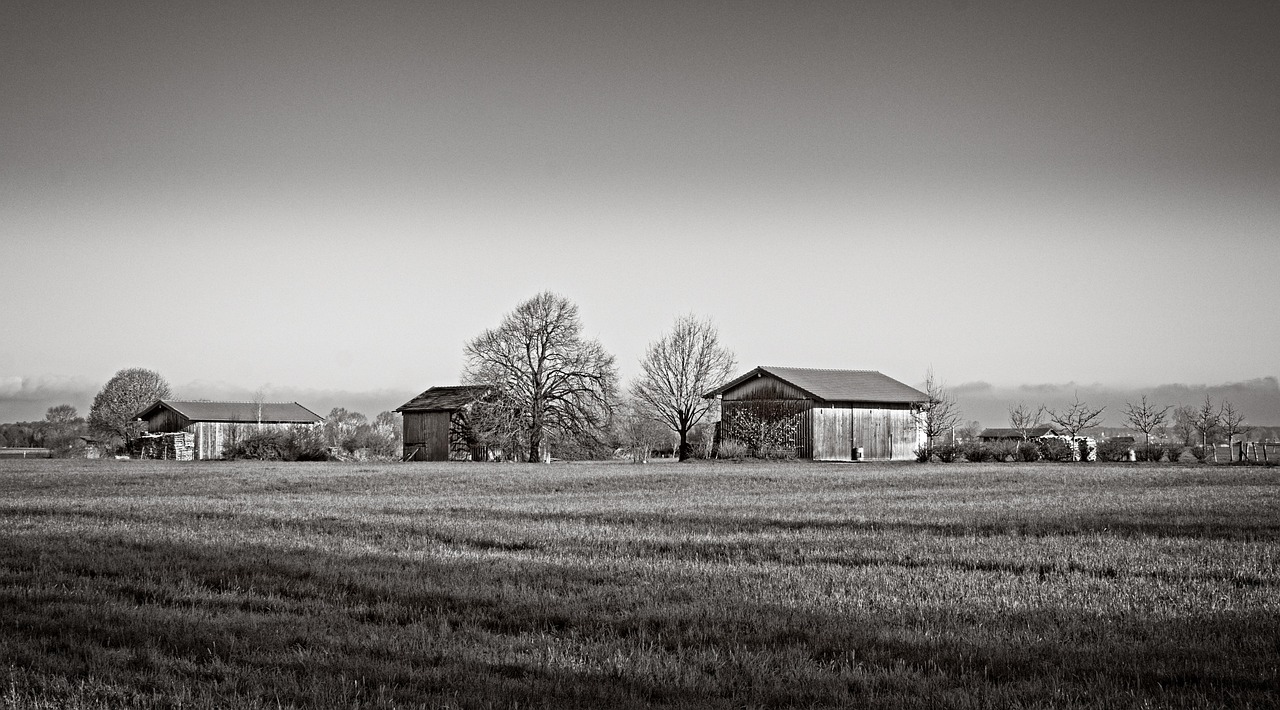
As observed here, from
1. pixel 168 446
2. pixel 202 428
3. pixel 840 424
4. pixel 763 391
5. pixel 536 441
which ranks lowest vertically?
pixel 168 446

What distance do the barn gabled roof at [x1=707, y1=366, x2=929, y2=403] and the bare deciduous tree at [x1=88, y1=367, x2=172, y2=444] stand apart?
71.8 meters

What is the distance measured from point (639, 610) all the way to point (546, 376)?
193 feet

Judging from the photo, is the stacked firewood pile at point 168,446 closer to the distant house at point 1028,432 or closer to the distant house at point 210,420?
the distant house at point 210,420

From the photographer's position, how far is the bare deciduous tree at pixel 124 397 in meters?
109

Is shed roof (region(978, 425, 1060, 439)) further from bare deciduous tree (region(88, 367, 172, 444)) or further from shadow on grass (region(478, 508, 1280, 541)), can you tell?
bare deciduous tree (region(88, 367, 172, 444))

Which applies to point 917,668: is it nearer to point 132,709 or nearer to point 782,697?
point 782,697

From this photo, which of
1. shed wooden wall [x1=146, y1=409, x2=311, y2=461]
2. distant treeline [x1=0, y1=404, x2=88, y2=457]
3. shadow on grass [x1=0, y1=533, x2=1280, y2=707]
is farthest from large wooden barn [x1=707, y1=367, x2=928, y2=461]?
distant treeline [x1=0, y1=404, x2=88, y2=457]

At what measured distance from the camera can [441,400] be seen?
267ft

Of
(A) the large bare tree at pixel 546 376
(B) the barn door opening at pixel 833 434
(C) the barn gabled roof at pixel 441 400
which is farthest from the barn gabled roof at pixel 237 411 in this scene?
(B) the barn door opening at pixel 833 434

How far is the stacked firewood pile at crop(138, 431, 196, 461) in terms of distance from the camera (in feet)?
296

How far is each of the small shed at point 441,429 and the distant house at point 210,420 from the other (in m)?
20.0

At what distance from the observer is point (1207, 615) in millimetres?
8523

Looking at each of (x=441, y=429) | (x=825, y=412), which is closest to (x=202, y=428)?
(x=441, y=429)

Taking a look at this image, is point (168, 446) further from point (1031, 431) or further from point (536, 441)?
point (1031, 431)
